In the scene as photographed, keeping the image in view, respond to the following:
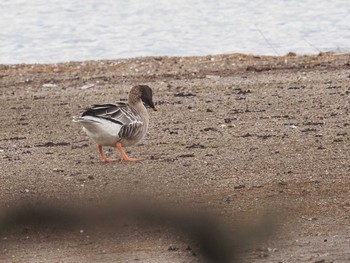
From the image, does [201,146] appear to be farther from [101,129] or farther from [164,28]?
[164,28]

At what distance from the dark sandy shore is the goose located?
22cm

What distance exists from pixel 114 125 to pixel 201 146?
1.14m

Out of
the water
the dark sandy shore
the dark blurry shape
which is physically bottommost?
the water

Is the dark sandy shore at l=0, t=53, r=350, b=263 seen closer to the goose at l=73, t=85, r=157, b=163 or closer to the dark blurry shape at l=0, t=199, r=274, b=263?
the dark blurry shape at l=0, t=199, r=274, b=263

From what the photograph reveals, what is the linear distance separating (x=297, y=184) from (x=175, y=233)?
19.3ft

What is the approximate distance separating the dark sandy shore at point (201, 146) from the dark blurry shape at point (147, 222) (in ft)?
0.09

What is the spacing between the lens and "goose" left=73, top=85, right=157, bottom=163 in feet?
27.6

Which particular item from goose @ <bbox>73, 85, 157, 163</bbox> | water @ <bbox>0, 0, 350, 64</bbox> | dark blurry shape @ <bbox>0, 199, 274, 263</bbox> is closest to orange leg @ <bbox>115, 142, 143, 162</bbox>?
goose @ <bbox>73, 85, 157, 163</bbox>

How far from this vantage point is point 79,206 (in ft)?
5.68

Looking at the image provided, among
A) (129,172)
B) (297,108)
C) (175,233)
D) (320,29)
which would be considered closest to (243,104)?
(297,108)

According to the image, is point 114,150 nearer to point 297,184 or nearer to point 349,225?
point 297,184

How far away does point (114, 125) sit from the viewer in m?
8.48

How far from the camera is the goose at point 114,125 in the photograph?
8406 millimetres

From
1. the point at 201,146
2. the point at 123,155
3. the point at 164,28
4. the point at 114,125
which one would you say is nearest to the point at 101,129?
the point at 114,125
